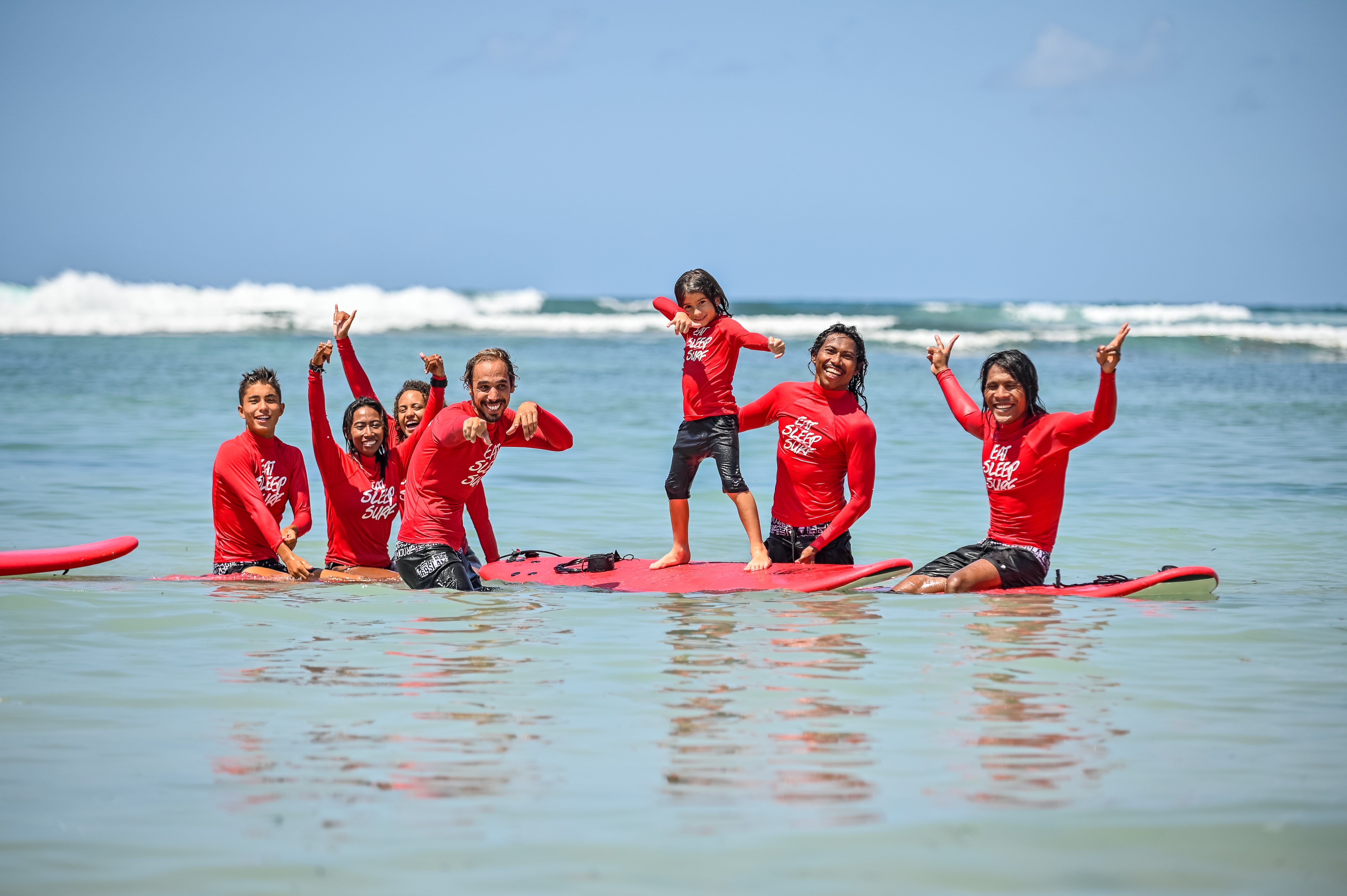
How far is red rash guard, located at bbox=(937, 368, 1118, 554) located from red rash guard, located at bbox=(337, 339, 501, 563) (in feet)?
9.33

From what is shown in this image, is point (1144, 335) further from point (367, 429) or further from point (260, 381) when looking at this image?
point (260, 381)

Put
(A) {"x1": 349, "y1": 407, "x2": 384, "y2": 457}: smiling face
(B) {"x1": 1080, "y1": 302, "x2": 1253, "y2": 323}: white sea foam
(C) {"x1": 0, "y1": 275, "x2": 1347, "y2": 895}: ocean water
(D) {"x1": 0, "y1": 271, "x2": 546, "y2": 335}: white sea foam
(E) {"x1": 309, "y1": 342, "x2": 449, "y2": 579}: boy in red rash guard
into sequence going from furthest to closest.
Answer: (B) {"x1": 1080, "y1": 302, "x2": 1253, "y2": 323}: white sea foam < (D) {"x1": 0, "y1": 271, "x2": 546, "y2": 335}: white sea foam < (A) {"x1": 349, "y1": 407, "x2": 384, "y2": 457}: smiling face < (E) {"x1": 309, "y1": 342, "x2": 449, "y2": 579}: boy in red rash guard < (C) {"x1": 0, "y1": 275, "x2": 1347, "y2": 895}: ocean water

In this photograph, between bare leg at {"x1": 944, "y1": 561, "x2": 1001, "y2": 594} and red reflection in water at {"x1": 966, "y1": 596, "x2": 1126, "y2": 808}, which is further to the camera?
bare leg at {"x1": 944, "y1": 561, "x2": 1001, "y2": 594}

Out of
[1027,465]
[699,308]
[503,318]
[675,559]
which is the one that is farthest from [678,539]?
[503,318]

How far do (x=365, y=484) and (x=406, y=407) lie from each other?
57 centimetres

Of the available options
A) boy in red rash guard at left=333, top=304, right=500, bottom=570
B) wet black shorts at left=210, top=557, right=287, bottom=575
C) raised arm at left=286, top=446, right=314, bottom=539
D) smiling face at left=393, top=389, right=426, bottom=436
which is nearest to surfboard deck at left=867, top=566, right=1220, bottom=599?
boy in red rash guard at left=333, top=304, right=500, bottom=570

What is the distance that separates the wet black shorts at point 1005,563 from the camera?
22.5 ft

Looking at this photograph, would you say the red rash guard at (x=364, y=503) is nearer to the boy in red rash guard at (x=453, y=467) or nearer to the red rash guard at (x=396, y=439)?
the red rash guard at (x=396, y=439)

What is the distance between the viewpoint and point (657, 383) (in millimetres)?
24375

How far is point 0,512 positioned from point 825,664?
25.1ft

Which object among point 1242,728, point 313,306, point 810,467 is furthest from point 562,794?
point 313,306

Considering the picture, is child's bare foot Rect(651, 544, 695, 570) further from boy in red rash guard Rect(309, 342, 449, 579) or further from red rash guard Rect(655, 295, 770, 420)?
boy in red rash guard Rect(309, 342, 449, 579)

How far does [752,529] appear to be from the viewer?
732cm

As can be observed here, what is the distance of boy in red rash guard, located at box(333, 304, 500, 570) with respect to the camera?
745 centimetres
